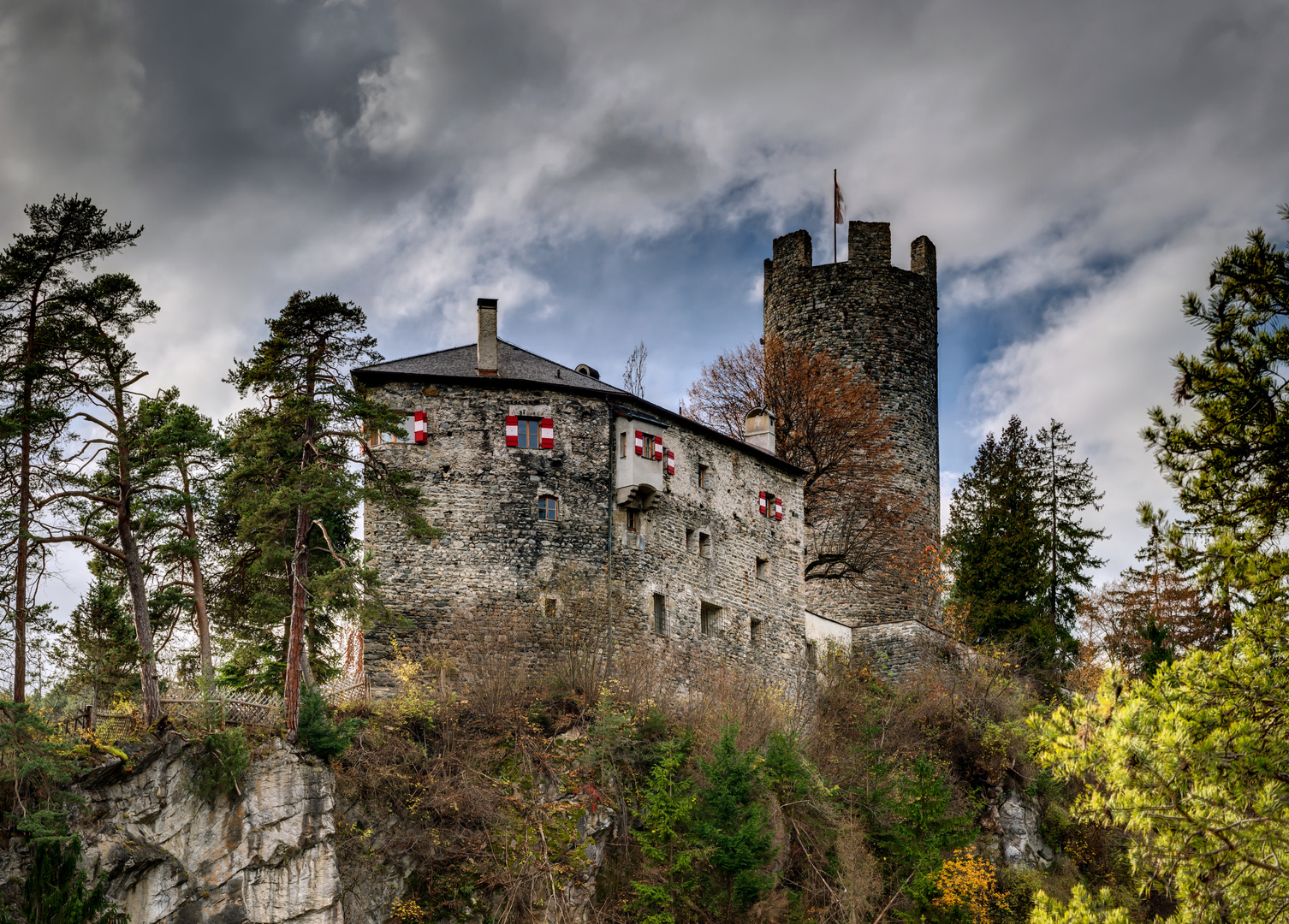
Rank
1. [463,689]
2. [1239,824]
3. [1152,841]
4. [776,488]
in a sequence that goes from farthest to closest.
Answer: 1. [776,488]
2. [463,689]
3. [1152,841]
4. [1239,824]

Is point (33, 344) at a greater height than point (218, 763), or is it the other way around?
point (33, 344)

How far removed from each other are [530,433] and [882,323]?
18.7 m

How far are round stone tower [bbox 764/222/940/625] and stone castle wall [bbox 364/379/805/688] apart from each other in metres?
12.9

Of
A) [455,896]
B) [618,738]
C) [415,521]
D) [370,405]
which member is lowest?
[455,896]

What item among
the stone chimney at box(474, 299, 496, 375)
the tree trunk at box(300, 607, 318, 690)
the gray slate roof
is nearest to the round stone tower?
the gray slate roof

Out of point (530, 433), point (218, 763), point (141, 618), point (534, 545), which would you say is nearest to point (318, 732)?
point (218, 763)

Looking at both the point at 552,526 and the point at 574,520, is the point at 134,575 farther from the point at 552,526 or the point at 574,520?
the point at 574,520

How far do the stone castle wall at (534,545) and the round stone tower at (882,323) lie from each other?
509 inches

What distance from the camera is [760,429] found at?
33.2 metres

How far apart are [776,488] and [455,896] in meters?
15.4

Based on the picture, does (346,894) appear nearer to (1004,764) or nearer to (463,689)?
(463,689)

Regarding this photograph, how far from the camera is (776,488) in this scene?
32250mm

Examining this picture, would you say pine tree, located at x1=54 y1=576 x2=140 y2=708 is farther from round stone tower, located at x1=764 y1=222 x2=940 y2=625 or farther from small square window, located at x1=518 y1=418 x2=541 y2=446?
round stone tower, located at x1=764 y1=222 x2=940 y2=625

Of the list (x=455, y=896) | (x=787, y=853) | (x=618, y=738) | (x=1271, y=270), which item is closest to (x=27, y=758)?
(x=455, y=896)
